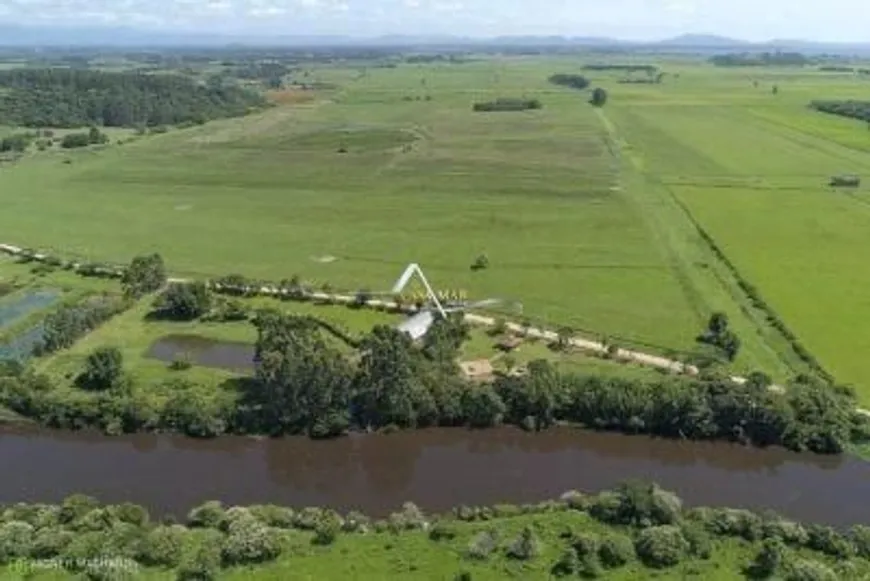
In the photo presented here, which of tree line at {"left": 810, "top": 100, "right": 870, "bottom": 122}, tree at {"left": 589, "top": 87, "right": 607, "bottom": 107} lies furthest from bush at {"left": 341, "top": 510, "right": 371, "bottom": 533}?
tree at {"left": 589, "top": 87, "right": 607, "bottom": 107}

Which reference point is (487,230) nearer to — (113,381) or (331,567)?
(113,381)

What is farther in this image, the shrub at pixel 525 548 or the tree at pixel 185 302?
the tree at pixel 185 302

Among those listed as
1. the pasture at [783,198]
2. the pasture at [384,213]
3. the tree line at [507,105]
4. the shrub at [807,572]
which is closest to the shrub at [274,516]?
the shrub at [807,572]

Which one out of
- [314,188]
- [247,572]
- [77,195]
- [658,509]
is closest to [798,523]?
[658,509]

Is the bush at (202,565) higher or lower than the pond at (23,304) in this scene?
lower

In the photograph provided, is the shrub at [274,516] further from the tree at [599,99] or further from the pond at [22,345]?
the tree at [599,99]

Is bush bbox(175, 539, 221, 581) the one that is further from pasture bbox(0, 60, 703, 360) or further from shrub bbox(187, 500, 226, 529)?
pasture bbox(0, 60, 703, 360)

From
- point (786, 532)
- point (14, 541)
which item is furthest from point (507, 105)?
point (14, 541)
